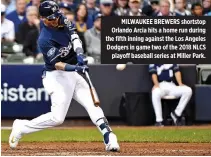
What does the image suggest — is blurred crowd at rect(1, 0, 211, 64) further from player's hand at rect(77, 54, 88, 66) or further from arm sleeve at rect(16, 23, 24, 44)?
player's hand at rect(77, 54, 88, 66)

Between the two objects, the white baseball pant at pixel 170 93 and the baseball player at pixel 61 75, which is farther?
the white baseball pant at pixel 170 93

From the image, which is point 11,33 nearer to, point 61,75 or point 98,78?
point 98,78

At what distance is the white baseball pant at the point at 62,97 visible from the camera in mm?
10305

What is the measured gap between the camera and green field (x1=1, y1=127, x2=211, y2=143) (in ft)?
40.9

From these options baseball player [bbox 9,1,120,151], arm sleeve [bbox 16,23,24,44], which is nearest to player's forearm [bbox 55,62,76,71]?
baseball player [bbox 9,1,120,151]

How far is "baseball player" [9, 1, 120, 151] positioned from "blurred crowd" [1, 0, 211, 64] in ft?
13.7

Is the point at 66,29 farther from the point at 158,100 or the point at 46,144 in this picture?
the point at 158,100

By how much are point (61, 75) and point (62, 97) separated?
32 centimetres

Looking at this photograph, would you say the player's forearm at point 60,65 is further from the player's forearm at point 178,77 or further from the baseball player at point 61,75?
the player's forearm at point 178,77

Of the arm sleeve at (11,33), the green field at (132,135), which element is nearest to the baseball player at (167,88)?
the green field at (132,135)

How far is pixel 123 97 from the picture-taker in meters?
14.7

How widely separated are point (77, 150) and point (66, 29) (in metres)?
1.68

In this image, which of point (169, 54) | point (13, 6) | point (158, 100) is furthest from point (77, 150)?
point (13, 6)

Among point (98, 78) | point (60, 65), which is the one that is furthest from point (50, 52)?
point (98, 78)
